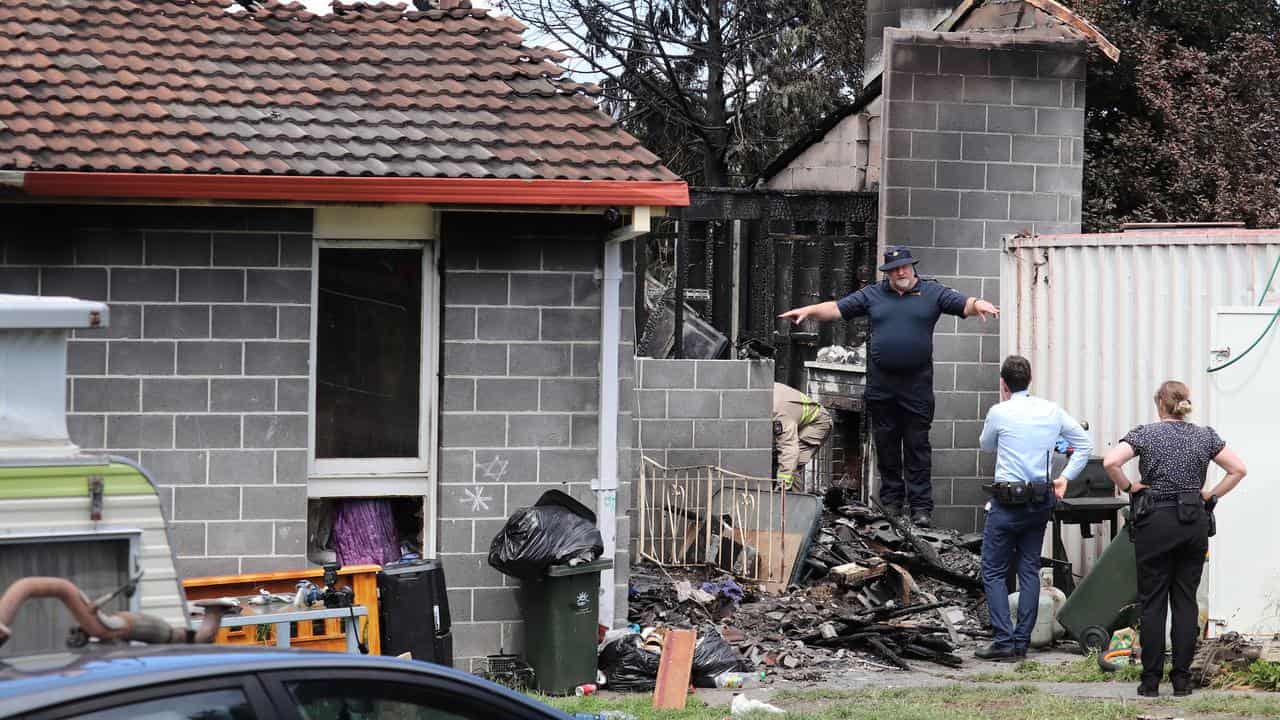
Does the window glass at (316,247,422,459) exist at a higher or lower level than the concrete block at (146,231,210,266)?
lower

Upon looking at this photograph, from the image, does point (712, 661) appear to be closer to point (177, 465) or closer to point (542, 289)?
point (542, 289)

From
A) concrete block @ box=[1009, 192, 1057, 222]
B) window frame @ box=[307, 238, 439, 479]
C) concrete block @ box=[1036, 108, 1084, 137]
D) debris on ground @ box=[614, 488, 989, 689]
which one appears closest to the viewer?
window frame @ box=[307, 238, 439, 479]

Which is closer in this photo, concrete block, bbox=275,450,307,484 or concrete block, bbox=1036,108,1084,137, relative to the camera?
concrete block, bbox=275,450,307,484

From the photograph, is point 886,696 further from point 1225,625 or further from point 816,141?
point 816,141

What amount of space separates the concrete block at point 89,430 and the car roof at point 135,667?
5.93 metres

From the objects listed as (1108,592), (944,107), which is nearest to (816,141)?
(944,107)

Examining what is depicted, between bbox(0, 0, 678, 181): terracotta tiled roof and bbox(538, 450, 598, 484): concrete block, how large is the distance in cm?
176

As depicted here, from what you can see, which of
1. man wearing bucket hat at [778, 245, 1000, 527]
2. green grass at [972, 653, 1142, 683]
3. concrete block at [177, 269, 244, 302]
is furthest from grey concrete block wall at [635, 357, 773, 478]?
concrete block at [177, 269, 244, 302]

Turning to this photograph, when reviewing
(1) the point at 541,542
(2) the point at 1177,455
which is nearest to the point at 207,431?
(1) the point at 541,542

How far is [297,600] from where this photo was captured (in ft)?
29.1

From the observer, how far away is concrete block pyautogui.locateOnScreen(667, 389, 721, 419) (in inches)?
515

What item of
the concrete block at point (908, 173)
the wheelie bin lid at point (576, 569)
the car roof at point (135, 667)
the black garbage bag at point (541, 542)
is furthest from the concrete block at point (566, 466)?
the car roof at point (135, 667)

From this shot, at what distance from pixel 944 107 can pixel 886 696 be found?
6.75m

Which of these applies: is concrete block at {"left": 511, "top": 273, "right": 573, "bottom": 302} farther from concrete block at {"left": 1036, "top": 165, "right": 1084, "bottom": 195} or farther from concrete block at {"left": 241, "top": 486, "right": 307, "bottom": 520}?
concrete block at {"left": 1036, "top": 165, "right": 1084, "bottom": 195}
